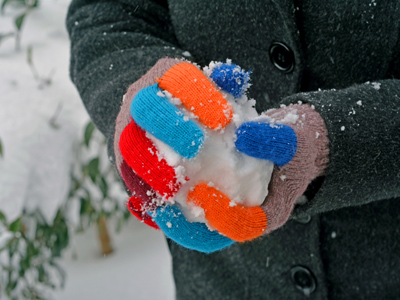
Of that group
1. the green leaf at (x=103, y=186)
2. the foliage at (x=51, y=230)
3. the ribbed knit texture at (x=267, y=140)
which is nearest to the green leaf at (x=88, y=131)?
the foliage at (x=51, y=230)

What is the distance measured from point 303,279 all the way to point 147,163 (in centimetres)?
40

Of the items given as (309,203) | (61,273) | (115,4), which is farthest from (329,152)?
(61,273)

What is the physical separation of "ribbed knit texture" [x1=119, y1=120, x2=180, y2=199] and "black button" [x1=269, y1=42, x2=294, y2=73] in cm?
26

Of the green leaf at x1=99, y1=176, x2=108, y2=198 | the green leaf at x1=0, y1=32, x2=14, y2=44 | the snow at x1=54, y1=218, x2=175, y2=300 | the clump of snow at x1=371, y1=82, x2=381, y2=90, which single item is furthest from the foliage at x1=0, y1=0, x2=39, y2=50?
the clump of snow at x1=371, y1=82, x2=381, y2=90

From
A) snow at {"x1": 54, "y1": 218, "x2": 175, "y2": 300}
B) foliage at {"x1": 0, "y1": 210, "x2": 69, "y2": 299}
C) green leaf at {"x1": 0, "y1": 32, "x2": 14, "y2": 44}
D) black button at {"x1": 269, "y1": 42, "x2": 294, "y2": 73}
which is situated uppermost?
black button at {"x1": 269, "y1": 42, "x2": 294, "y2": 73}

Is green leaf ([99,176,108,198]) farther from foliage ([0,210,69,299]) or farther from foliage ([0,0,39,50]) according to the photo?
foliage ([0,0,39,50])

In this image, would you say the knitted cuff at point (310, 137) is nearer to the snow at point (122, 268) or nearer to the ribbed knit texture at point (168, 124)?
the ribbed knit texture at point (168, 124)

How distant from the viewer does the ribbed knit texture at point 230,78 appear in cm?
48

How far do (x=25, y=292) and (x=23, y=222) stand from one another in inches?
13.4

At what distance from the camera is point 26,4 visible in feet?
5.81

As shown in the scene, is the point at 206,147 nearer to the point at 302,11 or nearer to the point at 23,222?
the point at 302,11

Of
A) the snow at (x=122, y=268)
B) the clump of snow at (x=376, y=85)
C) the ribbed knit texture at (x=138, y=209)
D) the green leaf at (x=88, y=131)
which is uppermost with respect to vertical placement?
the clump of snow at (x=376, y=85)

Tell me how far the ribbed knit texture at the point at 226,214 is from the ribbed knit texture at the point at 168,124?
0.06 metres

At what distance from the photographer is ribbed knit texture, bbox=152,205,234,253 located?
474 mm
